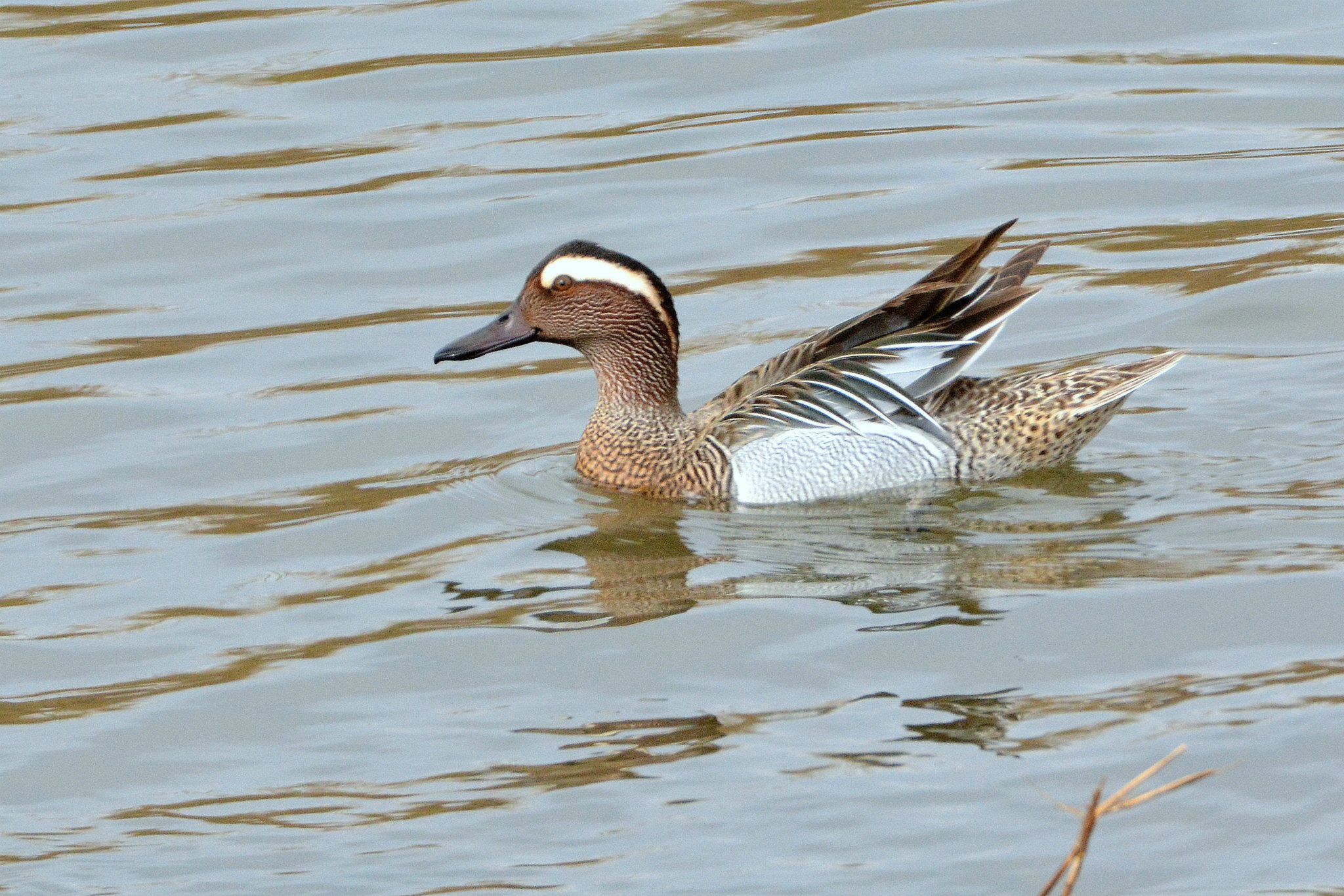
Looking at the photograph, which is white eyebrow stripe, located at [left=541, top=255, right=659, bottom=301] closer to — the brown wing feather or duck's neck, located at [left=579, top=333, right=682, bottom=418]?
duck's neck, located at [left=579, top=333, right=682, bottom=418]

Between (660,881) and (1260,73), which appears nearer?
(660,881)

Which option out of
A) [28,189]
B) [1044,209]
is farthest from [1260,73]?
[28,189]

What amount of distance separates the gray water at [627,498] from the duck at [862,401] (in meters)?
0.20

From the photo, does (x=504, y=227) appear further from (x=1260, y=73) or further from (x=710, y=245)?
(x=1260, y=73)

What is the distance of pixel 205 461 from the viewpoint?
29.3ft

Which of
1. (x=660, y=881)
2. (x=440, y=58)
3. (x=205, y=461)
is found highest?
(x=440, y=58)

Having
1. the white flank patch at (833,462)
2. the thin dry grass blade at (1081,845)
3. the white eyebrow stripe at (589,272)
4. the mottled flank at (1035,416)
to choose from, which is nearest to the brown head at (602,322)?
the white eyebrow stripe at (589,272)

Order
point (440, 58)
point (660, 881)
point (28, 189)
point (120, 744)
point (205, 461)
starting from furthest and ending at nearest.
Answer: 1. point (440, 58)
2. point (28, 189)
3. point (205, 461)
4. point (120, 744)
5. point (660, 881)

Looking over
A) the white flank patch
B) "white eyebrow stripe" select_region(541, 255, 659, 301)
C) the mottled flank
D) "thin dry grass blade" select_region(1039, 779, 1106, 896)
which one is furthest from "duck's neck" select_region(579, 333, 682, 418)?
"thin dry grass blade" select_region(1039, 779, 1106, 896)

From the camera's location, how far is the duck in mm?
8188

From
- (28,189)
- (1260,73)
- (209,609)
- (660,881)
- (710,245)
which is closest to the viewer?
(660,881)

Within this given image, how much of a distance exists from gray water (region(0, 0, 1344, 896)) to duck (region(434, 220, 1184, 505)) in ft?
0.65

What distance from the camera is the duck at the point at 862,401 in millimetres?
8188

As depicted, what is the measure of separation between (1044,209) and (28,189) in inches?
230
